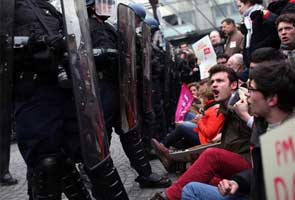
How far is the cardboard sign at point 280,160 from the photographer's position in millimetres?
1186

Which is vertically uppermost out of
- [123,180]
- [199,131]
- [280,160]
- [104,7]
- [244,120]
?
[104,7]

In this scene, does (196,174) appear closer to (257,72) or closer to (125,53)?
(257,72)

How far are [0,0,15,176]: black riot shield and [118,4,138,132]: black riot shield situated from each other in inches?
44.0

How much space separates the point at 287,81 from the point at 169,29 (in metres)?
22.6

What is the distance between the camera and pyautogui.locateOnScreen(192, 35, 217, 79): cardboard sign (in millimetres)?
5910

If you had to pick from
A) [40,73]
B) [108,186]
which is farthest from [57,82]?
[108,186]

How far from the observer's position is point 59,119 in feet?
8.48

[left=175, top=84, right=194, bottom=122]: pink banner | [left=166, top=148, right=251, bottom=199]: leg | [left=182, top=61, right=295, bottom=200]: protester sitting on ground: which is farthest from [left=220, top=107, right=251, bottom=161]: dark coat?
[left=175, top=84, right=194, bottom=122]: pink banner

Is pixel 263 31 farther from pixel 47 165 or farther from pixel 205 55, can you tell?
pixel 47 165

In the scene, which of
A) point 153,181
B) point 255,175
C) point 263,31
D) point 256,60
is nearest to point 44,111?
point 255,175

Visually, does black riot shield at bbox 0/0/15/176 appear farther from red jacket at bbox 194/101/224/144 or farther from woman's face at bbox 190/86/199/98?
woman's face at bbox 190/86/199/98

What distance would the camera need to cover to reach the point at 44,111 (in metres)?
2.53

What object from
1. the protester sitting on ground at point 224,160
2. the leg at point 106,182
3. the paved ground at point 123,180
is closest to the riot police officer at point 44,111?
the leg at point 106,182

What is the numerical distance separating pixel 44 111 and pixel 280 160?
5.17 feet
